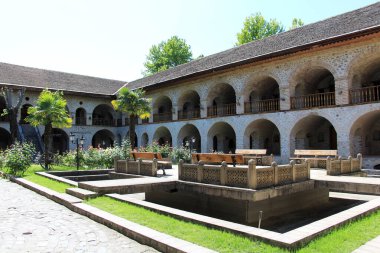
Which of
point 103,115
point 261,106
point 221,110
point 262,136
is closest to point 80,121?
point 103,115

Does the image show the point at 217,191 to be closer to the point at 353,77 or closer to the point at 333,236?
the point at 333,236

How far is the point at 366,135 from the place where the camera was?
18.9m

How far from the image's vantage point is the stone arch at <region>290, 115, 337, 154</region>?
19.0 metres

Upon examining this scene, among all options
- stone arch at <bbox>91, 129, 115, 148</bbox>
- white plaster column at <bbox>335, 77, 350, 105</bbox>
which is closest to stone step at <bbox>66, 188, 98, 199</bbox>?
white plaster column at <bbox>335, 77, 350, 105</bbox>

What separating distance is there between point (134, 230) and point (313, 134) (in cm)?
1865

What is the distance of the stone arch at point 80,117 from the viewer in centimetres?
3123

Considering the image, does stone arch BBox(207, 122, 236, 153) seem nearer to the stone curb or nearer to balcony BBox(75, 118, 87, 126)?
balcony BBox(75, 118, 87, 126)

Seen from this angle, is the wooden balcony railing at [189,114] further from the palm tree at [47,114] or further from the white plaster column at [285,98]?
the palm tree at [47,114]

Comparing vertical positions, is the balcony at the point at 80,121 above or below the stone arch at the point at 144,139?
above

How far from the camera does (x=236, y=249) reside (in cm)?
446

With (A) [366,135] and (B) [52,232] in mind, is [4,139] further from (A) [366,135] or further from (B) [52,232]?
(A) [366,135]

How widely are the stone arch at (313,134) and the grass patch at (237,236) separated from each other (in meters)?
12.8

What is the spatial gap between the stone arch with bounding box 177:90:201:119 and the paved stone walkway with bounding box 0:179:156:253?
18793 mm

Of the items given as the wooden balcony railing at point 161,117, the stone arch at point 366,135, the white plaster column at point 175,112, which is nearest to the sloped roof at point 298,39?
the white plaster column at point 175,112
